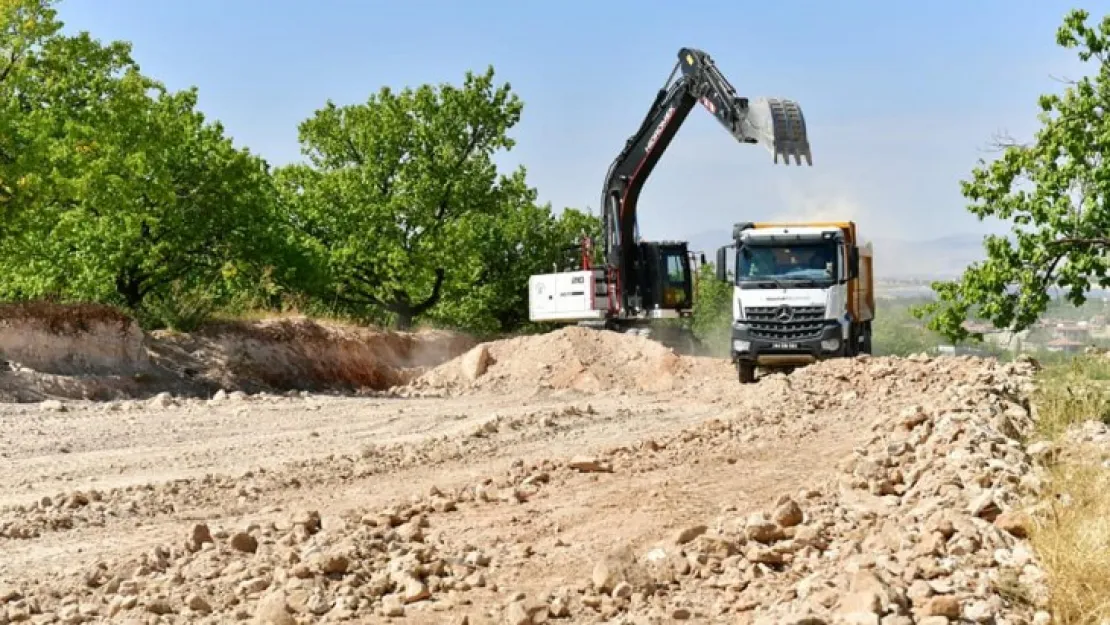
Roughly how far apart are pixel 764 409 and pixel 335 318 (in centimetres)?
2042

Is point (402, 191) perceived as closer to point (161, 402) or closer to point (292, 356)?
point (292, 356)

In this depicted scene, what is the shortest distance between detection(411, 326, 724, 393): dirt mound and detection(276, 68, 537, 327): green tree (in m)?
12.5

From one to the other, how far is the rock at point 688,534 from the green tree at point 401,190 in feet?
110

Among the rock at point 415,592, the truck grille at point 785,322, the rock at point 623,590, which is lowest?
the rock at point 415,592

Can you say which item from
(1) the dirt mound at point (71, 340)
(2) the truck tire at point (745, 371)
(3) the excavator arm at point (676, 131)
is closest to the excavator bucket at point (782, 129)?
(3) the excavator arm at point (676, 131)

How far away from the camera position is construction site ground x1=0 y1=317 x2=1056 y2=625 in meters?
7.14

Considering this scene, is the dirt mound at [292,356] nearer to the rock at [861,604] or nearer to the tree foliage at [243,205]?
the tree foliage at [243,205]

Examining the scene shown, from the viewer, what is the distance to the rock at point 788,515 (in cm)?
828

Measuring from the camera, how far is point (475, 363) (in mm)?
28781

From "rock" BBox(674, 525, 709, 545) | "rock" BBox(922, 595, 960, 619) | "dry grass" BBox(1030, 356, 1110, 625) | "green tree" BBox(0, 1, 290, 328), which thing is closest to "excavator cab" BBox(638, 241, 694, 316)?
"green tree" BBox(0, 1, 290, 328)

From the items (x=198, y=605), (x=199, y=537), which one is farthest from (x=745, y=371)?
(x=198, y=605)

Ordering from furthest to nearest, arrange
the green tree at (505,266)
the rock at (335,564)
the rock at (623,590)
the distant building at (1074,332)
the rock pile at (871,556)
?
the green tree at (505,266) → the distant building at (1074,332) → the rock at (335,564) → the rock at (623,590) → the rock pile at (871,556)

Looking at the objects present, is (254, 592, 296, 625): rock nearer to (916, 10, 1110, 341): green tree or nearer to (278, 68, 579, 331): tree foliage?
(916, 10, 1110, 341): green tree

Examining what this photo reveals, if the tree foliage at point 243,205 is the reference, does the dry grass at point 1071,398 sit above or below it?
below
